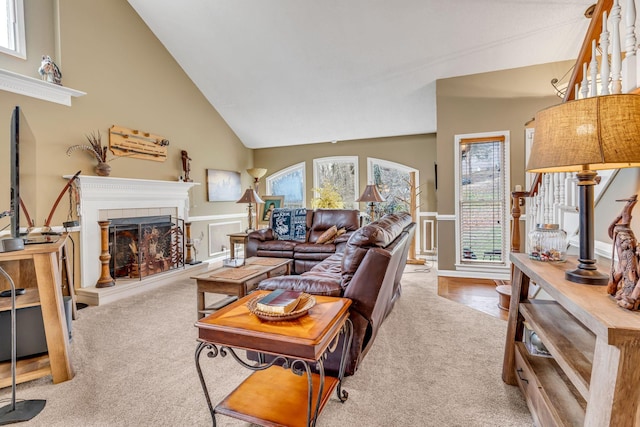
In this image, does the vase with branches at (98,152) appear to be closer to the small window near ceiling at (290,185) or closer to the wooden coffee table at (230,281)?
the wooden coffee table at (230,281)

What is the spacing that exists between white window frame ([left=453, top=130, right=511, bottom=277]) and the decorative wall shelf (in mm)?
4847

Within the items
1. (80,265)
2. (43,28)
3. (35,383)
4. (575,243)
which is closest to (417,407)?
(575,243)

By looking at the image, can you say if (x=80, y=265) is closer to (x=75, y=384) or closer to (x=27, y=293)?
(x=27, y=293)

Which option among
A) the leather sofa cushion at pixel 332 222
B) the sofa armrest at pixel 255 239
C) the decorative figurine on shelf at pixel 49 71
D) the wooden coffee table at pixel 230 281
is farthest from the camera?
the leather sofa cushion at pixel 332 222

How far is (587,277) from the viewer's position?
1263 millimetres

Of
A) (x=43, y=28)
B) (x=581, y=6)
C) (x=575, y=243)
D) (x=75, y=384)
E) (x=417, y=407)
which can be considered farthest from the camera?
(x=43, y=28)

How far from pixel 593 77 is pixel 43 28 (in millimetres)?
5122

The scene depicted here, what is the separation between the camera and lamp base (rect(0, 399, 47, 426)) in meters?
1.64

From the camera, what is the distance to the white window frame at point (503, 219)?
13.9ft

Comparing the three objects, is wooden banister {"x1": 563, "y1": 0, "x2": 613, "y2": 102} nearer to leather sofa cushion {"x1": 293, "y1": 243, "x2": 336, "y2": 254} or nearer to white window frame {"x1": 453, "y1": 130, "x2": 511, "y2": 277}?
white window frame {"x1": 453, "y1": 130, "x2": 511, "y2": 277}

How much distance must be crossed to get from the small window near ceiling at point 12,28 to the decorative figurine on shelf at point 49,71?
0.67 ft

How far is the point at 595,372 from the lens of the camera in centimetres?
96

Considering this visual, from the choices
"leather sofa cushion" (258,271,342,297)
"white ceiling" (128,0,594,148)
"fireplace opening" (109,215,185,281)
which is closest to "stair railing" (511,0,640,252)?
"white ceiling" (128,0,594,148)

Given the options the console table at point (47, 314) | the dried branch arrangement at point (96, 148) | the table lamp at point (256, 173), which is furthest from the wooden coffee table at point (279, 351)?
the table lamp at point (256, 173)
